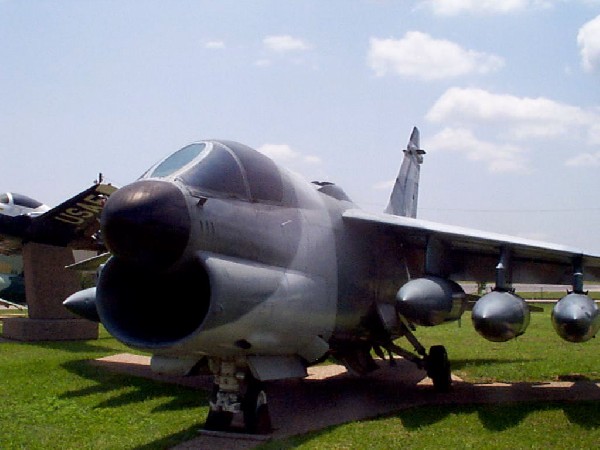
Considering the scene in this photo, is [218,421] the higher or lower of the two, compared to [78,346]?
higher

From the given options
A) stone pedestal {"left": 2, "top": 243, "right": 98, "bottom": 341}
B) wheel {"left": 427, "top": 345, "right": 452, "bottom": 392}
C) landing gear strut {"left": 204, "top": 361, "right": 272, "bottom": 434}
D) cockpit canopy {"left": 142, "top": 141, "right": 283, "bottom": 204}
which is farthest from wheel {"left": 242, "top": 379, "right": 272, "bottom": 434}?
stone pedestal {"left": 2, "top": 243, "right": 98, "bottom": 341}

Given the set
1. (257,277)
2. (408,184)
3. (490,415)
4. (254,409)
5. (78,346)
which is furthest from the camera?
(78,346)

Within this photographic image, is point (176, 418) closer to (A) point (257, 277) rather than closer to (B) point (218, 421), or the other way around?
(B) point (218, 421)

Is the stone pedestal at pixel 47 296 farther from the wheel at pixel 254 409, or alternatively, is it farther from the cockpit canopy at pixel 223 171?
the cockpit canopy at pixel 223 171

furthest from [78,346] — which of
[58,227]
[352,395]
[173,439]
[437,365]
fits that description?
[173,439]

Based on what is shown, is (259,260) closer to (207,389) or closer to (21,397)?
(207,389)

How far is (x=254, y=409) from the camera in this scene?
756cm

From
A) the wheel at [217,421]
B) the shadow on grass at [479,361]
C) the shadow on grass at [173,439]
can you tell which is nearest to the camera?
the shadow on grass at [173,439]

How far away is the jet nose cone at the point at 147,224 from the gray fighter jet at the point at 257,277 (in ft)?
0.03

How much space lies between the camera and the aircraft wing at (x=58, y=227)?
16.6 meters

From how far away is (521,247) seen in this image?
9.12m

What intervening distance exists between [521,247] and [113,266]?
5.41 meters

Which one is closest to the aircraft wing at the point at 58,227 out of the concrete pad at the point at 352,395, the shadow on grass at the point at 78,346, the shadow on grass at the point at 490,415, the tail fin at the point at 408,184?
the shadow on grass at the point at 78,346

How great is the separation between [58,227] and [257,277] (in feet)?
40.3
